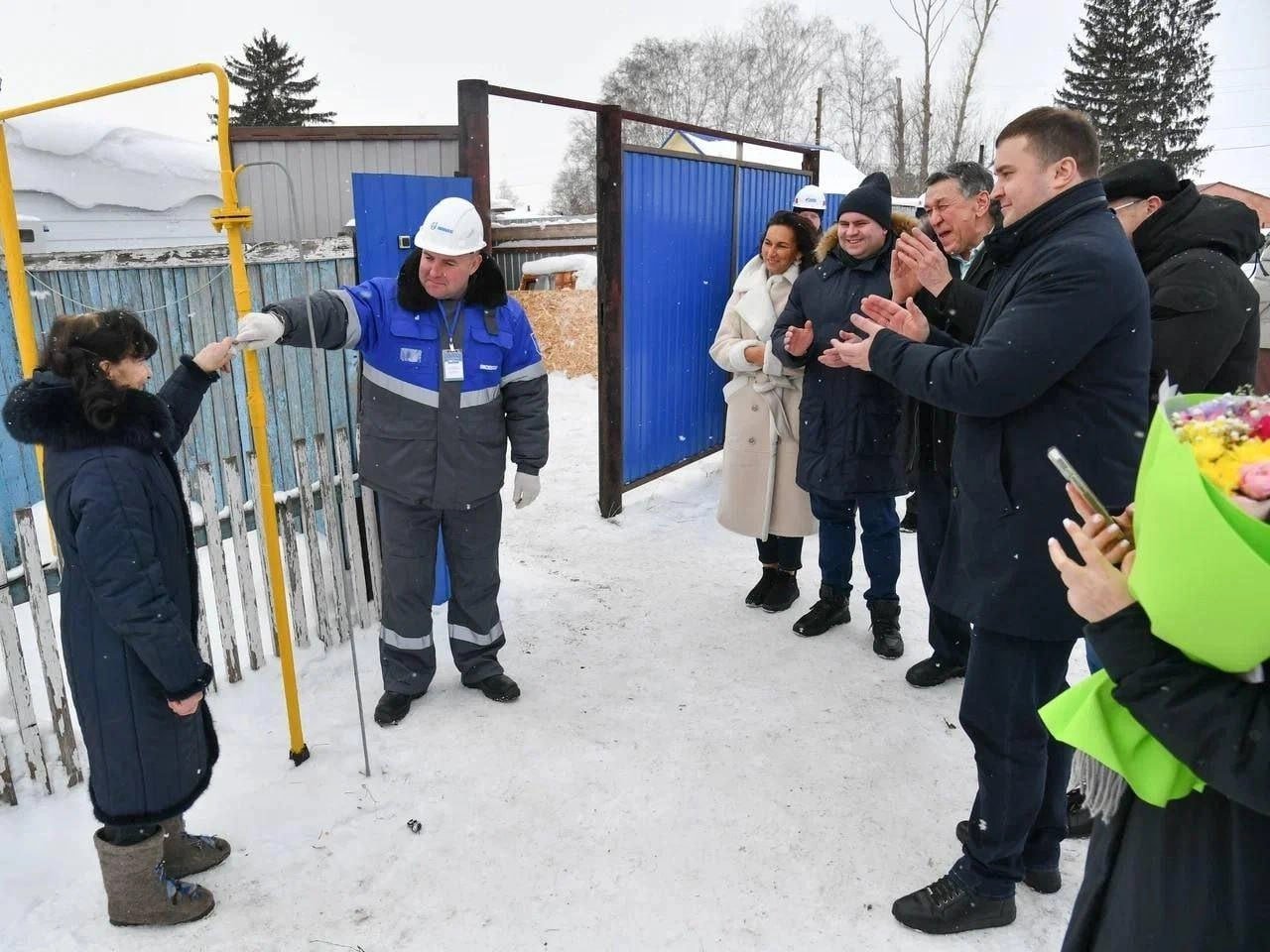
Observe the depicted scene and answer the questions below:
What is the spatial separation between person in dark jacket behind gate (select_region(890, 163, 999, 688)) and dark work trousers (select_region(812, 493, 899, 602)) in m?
0.27

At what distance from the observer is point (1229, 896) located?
1264 millimetres

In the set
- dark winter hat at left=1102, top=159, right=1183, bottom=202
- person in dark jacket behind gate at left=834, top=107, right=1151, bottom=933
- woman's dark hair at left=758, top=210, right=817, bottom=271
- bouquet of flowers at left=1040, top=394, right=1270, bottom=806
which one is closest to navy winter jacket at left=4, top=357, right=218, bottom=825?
person in dark jacket behind gate at left=834, top=107, right=1151, bottom=933

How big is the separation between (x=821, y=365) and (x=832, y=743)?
5.20 feet

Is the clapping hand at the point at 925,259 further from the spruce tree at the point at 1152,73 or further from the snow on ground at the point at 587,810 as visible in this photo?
the spruce tree at the point at 1152,73

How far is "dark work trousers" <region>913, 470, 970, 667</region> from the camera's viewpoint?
11.5 feet

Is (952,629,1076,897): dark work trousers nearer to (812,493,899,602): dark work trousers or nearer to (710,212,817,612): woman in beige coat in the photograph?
(812,493,899,602): dark work trousers

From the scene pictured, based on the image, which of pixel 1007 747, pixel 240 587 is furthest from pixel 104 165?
pixel 1007 747

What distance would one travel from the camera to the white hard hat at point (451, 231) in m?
3.15

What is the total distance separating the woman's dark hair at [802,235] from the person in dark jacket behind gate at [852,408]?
0.52 m

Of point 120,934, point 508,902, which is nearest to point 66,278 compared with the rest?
point 120,934

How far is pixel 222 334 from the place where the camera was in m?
3.96

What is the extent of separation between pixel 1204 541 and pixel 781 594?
347cm

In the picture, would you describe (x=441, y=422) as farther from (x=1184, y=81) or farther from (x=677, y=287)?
(x=1184, y=81)

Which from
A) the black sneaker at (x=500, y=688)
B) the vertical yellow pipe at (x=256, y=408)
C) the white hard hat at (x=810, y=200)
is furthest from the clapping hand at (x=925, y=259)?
the white hard hat at (x=810, y=200)
